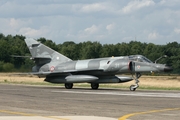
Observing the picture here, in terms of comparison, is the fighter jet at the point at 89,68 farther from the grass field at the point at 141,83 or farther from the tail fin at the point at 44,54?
the grass field at the point at 141,83

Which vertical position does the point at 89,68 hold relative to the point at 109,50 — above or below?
below

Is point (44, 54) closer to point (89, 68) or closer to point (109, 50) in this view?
point (89, 68)

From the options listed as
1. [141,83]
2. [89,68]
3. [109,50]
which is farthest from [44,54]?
[109,50]

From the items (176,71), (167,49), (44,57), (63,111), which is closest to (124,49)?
(167,49)

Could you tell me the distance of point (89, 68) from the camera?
3322 cm

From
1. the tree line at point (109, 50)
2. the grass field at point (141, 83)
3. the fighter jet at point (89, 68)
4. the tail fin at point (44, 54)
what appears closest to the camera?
the fighter jet at point (89, 68)

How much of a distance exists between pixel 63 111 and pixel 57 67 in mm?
20174


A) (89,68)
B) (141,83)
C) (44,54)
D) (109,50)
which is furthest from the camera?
(109,50)

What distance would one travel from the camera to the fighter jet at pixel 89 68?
31125mm

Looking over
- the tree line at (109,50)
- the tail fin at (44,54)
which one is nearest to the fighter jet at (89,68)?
the tail fin at (44,54)

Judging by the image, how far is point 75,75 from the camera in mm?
33531

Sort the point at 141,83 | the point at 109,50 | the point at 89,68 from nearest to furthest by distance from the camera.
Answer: the point at 89,68 < the point at 141,83 < the point at 109,50

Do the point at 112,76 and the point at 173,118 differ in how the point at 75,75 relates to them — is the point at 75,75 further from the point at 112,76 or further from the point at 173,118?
the point at 173,118

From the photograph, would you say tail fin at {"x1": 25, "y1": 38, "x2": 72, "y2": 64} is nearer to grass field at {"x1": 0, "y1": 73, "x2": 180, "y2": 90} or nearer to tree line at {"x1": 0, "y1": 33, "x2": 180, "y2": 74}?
grass field at {"x1": 0, "y1": 73, "x2": 180, "y2": 90}
